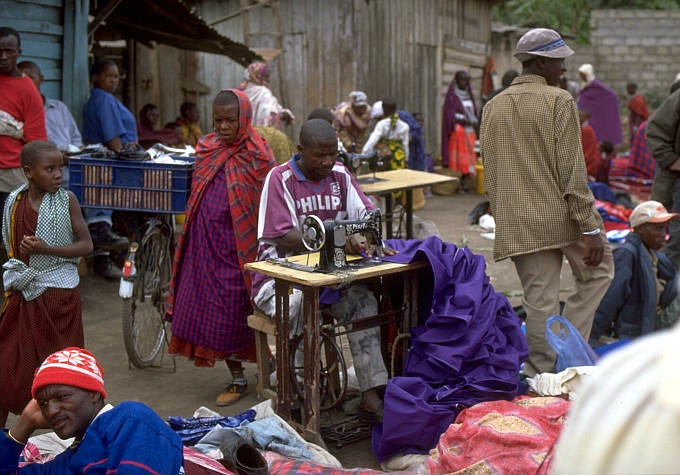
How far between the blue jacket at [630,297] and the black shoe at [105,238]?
425 centimetres

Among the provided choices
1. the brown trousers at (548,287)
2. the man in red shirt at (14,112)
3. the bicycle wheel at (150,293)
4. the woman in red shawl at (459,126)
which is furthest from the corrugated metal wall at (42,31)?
the woman in red shawl at (459,126)

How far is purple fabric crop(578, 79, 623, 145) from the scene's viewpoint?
1697cm

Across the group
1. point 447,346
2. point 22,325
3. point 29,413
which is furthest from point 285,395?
point 29,413

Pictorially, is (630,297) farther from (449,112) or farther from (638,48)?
(638,48)

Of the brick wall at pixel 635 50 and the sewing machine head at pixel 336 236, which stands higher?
the brick wall at pixel 635 50

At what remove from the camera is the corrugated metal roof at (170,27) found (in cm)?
923

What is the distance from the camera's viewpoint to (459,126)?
1584 centimetres

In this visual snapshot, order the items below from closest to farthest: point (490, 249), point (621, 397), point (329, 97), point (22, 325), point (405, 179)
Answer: point (621, 397), point (22, 325), point (405, 179), point (490, 249), point (329, 97)

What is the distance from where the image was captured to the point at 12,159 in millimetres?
6855

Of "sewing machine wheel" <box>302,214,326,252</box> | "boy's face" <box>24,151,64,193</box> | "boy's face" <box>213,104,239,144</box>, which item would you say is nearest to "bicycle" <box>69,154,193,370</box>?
"boy's face" <box>213,104,239,144</box>

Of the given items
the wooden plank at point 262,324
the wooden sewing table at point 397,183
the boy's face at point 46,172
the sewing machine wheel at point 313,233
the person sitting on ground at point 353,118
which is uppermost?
the person sitting on ground at point 353,118

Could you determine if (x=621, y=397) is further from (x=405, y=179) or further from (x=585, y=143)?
(x=585, y=143)

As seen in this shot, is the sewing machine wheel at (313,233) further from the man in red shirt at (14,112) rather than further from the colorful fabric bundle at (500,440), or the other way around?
the man in red shirt at (14,112)

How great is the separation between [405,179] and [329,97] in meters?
6.03
